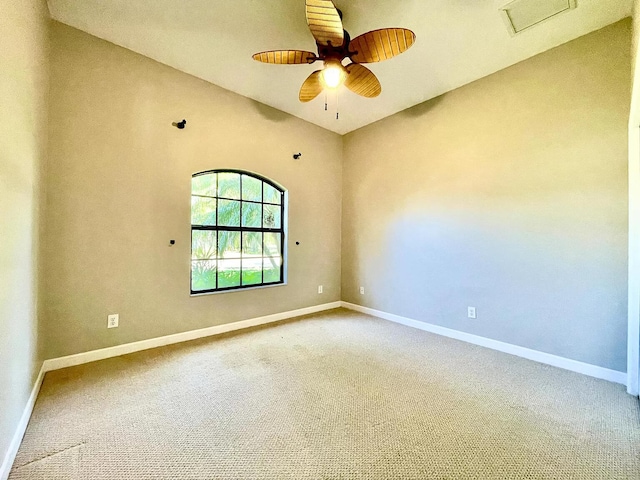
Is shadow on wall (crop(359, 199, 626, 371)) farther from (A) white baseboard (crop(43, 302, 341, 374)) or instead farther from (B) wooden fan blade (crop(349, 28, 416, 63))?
(B) wooden fan blade (crop(349, 28, 416, 63))

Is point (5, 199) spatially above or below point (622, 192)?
below

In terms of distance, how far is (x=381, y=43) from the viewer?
1935mm

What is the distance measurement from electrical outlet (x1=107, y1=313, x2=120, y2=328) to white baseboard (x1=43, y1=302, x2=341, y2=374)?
206mm

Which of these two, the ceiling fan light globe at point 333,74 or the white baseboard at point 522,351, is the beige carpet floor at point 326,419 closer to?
the white baseboard at point 522,351

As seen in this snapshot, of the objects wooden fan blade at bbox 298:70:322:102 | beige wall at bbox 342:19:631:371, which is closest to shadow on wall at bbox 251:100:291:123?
wooden fan blade at bbox 298:70:322:102

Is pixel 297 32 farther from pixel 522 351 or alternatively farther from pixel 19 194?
pixel 522 351

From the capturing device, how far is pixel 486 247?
308cm

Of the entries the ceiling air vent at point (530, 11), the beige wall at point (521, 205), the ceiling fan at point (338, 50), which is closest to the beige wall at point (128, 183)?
the ceiling fan at point (338, 50)

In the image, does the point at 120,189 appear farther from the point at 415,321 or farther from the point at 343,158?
the point at 415,321

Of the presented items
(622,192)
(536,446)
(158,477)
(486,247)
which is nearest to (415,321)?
(486,247)

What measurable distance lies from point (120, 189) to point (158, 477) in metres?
2.42

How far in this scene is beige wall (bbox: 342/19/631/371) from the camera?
7.77 ft

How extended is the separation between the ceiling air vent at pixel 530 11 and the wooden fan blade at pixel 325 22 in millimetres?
1375

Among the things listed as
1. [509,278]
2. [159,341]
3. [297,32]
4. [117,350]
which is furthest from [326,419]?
[297,32]
